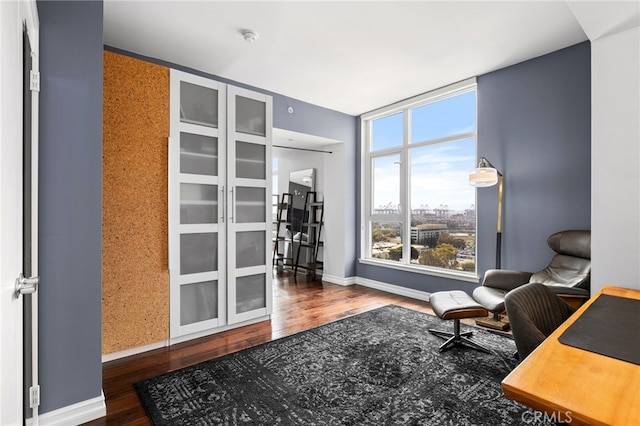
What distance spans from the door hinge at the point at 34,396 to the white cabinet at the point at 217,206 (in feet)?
4.06

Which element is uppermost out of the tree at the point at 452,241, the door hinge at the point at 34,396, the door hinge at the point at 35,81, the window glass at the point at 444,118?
the window glass at the point at 444,118

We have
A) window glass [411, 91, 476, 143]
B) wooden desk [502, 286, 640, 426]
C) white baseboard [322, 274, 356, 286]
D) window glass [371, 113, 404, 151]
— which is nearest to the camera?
wooden desk [502, 286, 640, 426]

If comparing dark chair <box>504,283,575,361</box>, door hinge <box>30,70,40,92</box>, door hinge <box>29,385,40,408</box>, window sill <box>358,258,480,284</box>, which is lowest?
door hinge <box>29,385,40,408</box>

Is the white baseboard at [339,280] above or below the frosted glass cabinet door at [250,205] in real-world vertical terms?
below

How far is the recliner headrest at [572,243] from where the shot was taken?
2.97 m

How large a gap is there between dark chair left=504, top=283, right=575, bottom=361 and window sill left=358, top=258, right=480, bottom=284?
2.17m

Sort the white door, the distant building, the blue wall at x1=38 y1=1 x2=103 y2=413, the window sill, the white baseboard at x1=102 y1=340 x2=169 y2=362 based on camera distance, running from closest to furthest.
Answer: the white door
the blue wall at x1=38 y1=1 x2=103 y2=413
the white baseboard at x1=102 y1=340 x2=169 y2=362
the window sill
the distant building

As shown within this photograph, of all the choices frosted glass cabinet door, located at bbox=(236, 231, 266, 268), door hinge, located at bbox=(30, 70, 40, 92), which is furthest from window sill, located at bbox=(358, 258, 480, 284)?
door hinge, located at bbox=(30, 70, 40, 92)

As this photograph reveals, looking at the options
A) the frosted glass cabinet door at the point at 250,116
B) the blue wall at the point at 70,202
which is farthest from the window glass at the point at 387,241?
the blue wall at the point at 70,202

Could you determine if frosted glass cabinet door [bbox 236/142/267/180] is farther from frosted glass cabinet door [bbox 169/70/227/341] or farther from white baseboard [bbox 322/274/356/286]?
white baseboard [bbox 322/274/356/286]

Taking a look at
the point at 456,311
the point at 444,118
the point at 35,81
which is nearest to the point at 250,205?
the point at 35,81

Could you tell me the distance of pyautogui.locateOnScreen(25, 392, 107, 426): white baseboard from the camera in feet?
6.00

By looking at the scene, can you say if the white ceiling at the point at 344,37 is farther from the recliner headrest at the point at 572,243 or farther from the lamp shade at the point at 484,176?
the recliner headrest at the point at 572,243

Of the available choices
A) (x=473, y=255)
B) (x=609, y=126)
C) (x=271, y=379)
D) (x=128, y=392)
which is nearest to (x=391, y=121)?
(x=473, y=255)
